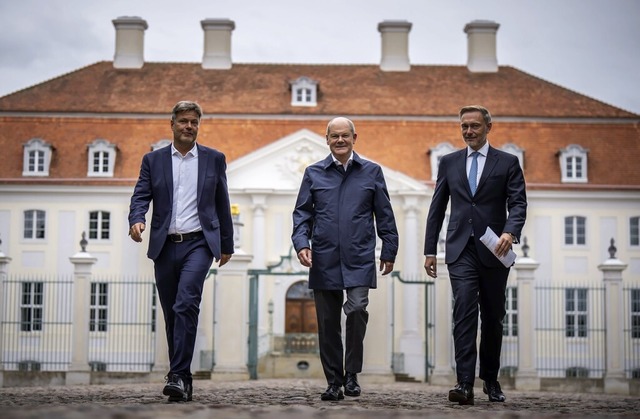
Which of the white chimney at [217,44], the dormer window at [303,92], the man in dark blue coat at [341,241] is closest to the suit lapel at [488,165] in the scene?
the man in dark blue coat at [341,241]

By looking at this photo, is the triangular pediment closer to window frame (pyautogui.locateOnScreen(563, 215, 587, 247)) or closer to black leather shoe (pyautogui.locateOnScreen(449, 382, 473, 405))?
window frame (pyautogui.locateOnScreen(563, 215, 587, 247))

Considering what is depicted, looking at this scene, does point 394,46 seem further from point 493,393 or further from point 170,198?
point 170,198

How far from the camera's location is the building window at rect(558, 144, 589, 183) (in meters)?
35.8

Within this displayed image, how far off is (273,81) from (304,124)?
3.34m

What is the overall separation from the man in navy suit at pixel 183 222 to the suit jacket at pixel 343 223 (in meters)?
0.60

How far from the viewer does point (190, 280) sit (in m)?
7.11

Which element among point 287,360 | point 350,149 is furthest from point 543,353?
point 350,149

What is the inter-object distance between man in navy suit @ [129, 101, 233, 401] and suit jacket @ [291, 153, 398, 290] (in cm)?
60

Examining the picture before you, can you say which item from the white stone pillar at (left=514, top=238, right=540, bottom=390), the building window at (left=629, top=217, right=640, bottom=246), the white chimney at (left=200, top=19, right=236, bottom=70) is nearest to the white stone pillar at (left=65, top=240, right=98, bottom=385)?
the white stone pillar at (left=514, top=238, right=540, bottom=390)

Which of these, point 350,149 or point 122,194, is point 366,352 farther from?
point 122,194

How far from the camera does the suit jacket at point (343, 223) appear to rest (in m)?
7.46

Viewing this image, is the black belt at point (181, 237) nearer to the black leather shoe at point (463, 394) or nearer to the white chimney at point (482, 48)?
the black leather shoe at point (463, 394)

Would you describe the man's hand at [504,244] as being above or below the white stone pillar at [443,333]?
above

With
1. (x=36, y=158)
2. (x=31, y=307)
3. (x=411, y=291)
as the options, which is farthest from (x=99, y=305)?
(x=411, y=291)
